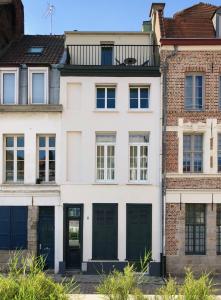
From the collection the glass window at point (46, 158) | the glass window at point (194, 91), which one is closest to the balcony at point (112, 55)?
the glass window at point (194, 91)

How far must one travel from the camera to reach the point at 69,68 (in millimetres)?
18500

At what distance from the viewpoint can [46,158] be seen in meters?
19.0

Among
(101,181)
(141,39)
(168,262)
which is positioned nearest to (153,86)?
(141,39)

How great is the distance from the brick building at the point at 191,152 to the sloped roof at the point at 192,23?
1.20 m

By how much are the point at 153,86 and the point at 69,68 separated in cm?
397

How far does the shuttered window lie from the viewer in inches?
732

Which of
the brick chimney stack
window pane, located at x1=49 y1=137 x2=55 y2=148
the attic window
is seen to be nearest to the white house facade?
window pane, located at x1=49 y1=137 x2=55 y2=148

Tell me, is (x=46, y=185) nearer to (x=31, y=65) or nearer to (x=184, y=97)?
(x=31, y=65)

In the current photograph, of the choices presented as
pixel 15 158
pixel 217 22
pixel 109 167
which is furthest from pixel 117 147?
pixel 217 22

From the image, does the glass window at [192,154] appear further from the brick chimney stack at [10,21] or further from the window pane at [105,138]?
the brick chimney stack at [10,21]

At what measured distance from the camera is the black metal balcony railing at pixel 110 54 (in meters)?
20.2

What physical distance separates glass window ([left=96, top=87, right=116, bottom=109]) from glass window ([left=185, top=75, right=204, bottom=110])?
136 inches

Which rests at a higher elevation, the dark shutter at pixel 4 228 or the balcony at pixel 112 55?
the balcony at pixel 112 55

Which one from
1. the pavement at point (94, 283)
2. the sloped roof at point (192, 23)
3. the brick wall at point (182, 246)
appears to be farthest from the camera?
the sloped roof at point (192, 23)
